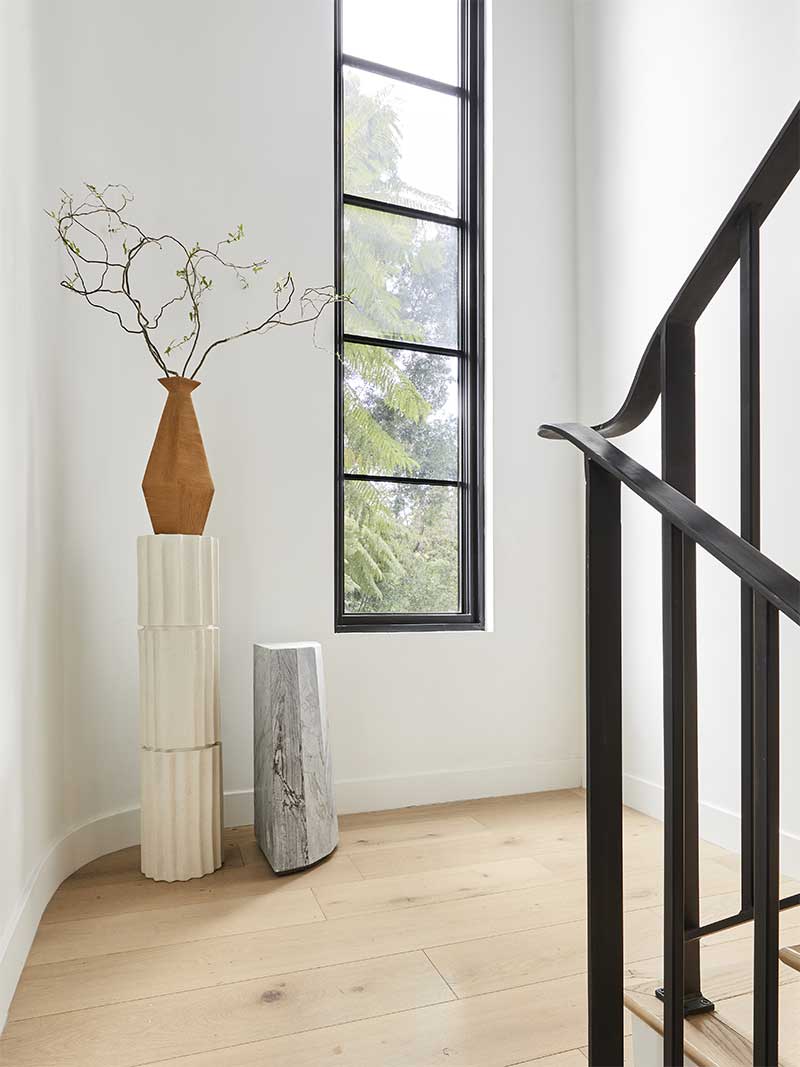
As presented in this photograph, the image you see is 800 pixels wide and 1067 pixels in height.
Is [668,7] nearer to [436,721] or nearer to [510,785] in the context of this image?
[436,721]

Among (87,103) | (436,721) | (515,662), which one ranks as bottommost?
(436,721)

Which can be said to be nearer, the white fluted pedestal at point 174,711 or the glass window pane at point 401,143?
the white fluted pedestal at point 174,711

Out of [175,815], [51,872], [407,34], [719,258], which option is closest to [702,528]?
[719,258]

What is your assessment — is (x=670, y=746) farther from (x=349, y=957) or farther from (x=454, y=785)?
(x=454, y=785)

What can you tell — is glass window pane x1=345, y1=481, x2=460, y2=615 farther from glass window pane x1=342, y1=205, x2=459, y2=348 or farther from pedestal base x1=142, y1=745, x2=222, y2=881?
pedestal base x1=142, y1=745, x2=222, y2=881

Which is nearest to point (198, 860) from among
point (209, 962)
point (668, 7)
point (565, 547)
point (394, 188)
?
point (209, 962)

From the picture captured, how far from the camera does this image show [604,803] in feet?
2.84

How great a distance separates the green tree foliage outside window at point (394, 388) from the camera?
8.44ft

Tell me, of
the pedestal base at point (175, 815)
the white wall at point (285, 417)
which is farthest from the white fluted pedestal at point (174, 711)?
the white wall at point (285, 417)

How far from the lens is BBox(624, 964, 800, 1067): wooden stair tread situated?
0.83 meters

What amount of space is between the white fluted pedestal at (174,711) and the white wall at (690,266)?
133cm

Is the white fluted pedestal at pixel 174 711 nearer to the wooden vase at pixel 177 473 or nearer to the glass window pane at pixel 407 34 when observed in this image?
the wooden vase at pixel 177 473

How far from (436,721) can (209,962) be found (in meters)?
1.17

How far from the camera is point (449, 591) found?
2682mm
